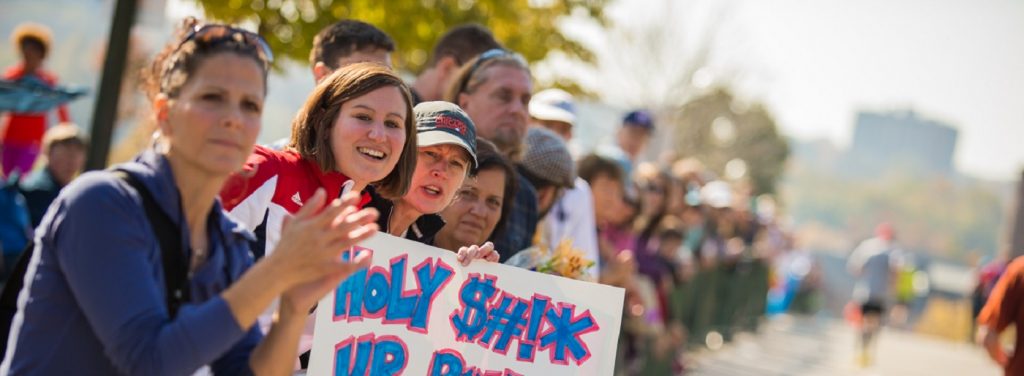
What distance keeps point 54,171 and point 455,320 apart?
4.69 m

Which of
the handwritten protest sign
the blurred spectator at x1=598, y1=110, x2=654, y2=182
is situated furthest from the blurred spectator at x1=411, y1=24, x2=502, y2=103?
the blurred spectator at x1=598, y1=110, x2=654, y2=182

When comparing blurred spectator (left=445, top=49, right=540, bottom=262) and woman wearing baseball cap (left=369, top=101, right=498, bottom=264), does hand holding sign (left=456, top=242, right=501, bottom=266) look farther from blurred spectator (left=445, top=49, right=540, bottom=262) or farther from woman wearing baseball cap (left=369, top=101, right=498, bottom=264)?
blurred spectator (left=445, top=49, right=540, bottom=262)

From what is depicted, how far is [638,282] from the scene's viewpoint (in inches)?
349

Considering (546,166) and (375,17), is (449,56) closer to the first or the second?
(546,166)

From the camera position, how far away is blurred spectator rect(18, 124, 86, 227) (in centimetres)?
746

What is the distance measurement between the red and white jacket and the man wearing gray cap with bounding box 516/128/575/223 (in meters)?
2.12

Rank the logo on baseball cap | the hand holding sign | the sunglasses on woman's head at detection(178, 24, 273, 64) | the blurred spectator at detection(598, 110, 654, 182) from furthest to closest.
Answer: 1. the blurred spectator at detection(598, 110, 654, 182)
2. the logo on baseball cap
3. the hand holding sign
4. the sunglasses on woman's head at detection(178, 24, 273, 64)

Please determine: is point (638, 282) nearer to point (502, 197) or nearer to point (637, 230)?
point (637, 230)

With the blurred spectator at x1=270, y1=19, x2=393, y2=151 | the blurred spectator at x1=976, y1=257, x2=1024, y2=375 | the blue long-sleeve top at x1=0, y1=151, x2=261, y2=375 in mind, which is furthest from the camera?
the blurred spectator at x1=976, y1=257, x2=1024, y2=375

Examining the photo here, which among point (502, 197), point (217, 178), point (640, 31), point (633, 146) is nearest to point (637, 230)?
point (633, 146)

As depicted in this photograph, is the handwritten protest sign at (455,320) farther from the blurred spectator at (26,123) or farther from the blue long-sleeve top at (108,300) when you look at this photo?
the blurred spectator at (26,123)

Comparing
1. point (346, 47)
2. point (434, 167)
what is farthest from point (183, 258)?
point (346, 47)

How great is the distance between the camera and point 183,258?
2.51 meters

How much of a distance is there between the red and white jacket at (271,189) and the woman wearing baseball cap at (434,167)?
0.35 meters
